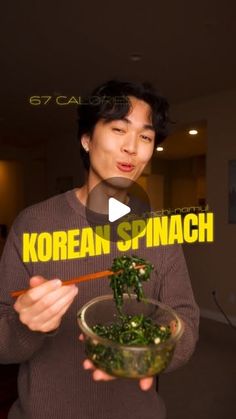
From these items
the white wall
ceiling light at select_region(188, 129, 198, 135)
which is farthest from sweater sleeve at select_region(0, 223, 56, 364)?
ceiling light at select_region(188, 129, 198, 135)

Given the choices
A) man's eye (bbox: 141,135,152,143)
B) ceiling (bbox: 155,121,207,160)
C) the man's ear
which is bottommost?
man's eye (bbox: 141,135,152,143)

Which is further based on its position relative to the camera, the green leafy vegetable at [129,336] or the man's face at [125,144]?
the man's face at [125,144]

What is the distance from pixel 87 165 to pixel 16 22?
0.93 m

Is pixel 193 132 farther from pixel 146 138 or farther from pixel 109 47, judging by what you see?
pixel 146 138

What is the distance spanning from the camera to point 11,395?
1.20 metres

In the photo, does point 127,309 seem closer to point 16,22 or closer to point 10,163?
point 16,22

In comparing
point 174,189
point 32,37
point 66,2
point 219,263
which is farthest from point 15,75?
point 174,189

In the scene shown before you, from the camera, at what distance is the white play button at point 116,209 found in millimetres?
444

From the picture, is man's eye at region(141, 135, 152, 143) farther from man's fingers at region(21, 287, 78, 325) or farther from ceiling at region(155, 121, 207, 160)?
ceiling at region(155, 121, 207, 160)

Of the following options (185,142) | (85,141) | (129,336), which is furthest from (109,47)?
(185,142)

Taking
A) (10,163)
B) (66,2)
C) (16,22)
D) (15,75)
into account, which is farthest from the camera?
(10,163)

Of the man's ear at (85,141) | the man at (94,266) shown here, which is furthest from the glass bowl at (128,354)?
the man's ear at (85,141)

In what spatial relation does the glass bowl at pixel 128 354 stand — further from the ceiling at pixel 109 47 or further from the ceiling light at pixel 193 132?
the ceiling light at pixel 193 132

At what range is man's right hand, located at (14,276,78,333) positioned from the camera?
27cm
